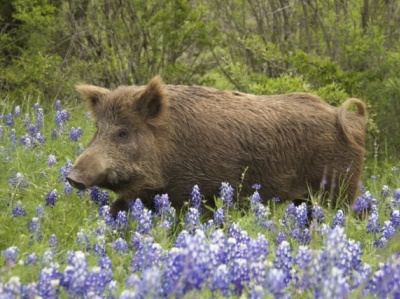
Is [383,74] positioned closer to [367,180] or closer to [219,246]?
[367,180]

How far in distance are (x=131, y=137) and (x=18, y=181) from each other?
0.87 meters

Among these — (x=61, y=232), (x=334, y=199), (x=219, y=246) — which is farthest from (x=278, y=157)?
(x=219, y=246)

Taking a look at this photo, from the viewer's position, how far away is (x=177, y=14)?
941cm

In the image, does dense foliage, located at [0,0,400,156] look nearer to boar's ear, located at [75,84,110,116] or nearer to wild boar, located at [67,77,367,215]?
wild boar, located at [67,77,367,215]

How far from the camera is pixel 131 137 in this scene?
5.76 m

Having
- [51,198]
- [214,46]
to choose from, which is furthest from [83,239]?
[214,46]

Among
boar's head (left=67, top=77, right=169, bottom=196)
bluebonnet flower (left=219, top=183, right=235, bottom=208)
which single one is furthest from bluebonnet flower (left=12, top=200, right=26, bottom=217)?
bluebonnet flower (left=219, top=183, right=235, bottom=208)

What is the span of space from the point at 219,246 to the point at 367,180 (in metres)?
4.64

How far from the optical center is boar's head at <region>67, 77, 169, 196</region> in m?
5.61

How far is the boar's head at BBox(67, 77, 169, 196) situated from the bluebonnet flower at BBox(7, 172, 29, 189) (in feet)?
1.79

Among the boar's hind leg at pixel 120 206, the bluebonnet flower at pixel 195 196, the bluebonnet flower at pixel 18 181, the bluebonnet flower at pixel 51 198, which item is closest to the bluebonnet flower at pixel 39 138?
the bluebonnet flower at pixel 18 181

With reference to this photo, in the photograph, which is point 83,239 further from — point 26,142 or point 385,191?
point 385,191

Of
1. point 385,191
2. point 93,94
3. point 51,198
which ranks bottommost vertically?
point 385,191

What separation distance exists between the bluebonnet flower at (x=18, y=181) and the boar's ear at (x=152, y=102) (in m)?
0.99
